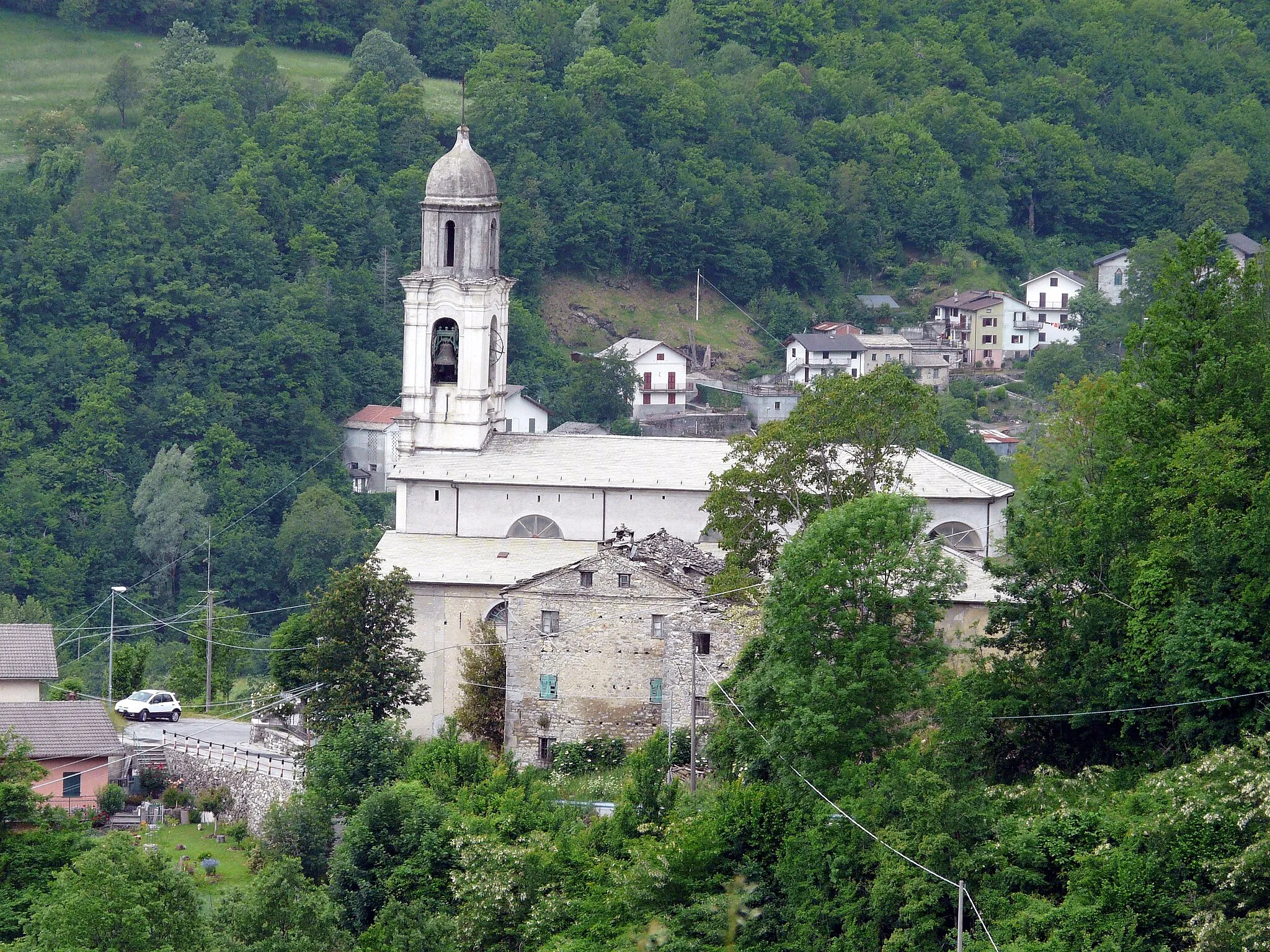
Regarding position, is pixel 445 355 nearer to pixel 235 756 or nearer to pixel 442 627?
pixel 442 627

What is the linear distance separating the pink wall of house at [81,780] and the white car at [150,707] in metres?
6.27

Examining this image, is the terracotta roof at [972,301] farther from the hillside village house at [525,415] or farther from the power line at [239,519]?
the power line at [239,519]

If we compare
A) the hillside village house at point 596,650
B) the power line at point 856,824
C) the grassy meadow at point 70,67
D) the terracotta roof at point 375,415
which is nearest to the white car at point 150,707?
the hillside village house at point 596,650

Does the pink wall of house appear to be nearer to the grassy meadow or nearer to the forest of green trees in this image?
the forest of green trees

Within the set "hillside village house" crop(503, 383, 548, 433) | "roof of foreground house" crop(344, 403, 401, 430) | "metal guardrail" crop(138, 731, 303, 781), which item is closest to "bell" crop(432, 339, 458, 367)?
"metal guardrail" crop(138, 731, 303, 781)

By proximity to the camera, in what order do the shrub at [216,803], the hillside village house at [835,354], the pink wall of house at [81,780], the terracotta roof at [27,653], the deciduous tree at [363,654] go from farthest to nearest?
the hillside village house at [835,354], the terracotta roof at [27,653], the shrub at [216,803], the deciduous tree at [363,654], the pink wall of house at [81,780]

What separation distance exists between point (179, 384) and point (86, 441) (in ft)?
19.0

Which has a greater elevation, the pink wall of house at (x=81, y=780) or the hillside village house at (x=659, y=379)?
the hillside village house at (x=659, y=379)

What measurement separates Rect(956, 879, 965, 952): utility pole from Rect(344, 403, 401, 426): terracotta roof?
231 feet

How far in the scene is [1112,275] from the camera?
137000 millimetres

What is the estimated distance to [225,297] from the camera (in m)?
117

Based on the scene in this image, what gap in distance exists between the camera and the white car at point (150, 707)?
6241 centimetres

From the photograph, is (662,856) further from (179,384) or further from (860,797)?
(179,384)

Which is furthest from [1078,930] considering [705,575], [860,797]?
[705,575]
